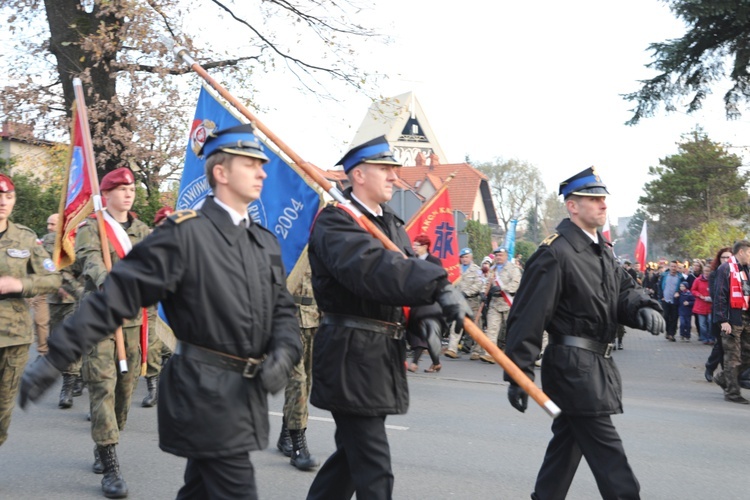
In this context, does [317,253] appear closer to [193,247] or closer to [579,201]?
[193,247]

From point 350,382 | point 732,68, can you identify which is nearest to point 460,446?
point 350,382

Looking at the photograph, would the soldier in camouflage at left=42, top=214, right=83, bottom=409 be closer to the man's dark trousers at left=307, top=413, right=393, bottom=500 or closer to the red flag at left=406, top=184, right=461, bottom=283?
the man's dark trousers at left=307, top=413, right=393, bottom=500

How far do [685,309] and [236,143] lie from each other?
19.8 m

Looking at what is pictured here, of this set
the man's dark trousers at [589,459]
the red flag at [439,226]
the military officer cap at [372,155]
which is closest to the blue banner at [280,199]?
the military officer cap at [372,155]

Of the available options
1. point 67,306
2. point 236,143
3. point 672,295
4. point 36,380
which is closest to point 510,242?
point 672,295

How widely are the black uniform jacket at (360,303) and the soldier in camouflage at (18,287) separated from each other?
2.14 m

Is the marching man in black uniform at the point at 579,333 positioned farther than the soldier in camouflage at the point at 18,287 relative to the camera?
No

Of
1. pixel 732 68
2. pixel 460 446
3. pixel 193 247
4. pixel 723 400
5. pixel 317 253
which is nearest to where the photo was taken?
pixel 193 247

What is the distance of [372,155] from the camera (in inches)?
161

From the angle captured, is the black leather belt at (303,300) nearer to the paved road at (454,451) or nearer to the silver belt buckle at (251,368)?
the paved road at (454,451)

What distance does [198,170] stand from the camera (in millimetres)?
6273

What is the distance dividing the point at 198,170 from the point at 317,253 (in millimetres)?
2631

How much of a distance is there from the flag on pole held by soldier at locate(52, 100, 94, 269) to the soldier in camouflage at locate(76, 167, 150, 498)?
4.8 inches

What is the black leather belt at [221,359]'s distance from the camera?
10.6 ft
